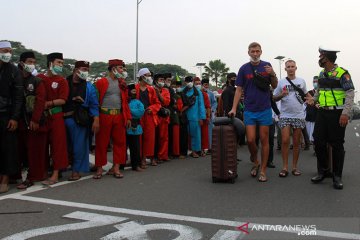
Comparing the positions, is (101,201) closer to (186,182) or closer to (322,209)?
(186,182)

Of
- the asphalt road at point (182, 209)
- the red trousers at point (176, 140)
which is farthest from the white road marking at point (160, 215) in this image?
the red trousers at point (176, 140)

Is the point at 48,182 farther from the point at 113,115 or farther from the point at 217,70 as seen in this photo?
the point at 217,70

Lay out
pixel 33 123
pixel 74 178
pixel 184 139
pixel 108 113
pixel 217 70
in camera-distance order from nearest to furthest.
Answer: pixel 33 123, pixel 74 178, pixel 108 113, pixel 184 139, pixel 217 70

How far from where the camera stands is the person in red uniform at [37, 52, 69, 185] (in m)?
6.26

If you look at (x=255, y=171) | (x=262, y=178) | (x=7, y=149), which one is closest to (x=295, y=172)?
(x=255, y=171)

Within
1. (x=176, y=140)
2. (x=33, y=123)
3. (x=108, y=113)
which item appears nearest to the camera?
(x=33, y=123)

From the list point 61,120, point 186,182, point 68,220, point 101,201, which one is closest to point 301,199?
point 186,182

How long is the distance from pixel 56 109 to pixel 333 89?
411cm

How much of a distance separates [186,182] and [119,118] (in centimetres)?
156

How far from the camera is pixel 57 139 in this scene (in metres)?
6.32

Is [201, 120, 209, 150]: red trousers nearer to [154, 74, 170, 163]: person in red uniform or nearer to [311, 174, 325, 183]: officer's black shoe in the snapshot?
[154, 74, 170, 163]: person in red uniform

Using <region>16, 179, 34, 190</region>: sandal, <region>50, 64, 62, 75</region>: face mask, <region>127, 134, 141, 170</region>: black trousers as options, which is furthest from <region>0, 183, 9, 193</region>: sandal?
<region>127, 134, 141, 170</region>: black trousers

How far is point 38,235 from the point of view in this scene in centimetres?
387

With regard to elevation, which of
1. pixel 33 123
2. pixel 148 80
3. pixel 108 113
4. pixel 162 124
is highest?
pixel 148 80
